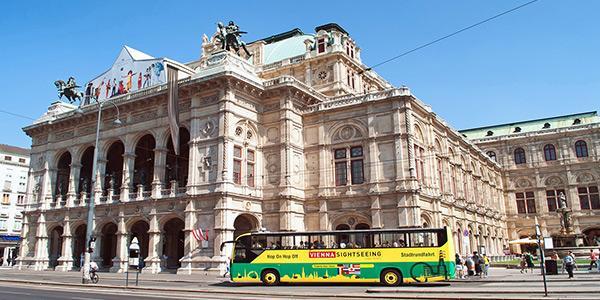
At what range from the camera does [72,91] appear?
51.6 meters

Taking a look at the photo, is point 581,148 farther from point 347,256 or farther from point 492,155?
point 347,256

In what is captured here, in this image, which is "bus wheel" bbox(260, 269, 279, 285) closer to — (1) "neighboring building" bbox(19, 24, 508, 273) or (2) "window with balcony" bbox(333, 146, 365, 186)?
(1) "neighboring building" bbox(19, 24, 508, 273)

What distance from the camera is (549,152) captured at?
7019 centimetres

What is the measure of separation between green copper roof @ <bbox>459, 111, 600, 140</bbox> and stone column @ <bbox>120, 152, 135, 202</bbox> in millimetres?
55963

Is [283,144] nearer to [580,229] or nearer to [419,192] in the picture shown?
[419,192]

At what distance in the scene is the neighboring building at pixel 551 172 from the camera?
66.2m

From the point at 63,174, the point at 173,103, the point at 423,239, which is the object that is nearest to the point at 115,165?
the point at 63,174

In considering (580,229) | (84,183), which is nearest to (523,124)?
(580,229)

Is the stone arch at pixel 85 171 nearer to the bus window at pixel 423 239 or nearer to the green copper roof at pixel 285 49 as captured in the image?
the green copper roof at pixel 285 49

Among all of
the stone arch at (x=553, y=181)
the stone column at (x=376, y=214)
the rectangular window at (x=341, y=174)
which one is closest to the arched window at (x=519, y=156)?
the stone arch at (x=553, y=181)

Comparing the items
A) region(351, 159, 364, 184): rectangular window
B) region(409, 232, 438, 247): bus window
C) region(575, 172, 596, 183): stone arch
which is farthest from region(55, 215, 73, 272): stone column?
region(575, 172, 596, 183): stone arch

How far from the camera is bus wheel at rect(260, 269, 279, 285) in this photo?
25531 millimetres

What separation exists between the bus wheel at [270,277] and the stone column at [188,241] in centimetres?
1208

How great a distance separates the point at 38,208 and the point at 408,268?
40406 millimetres
